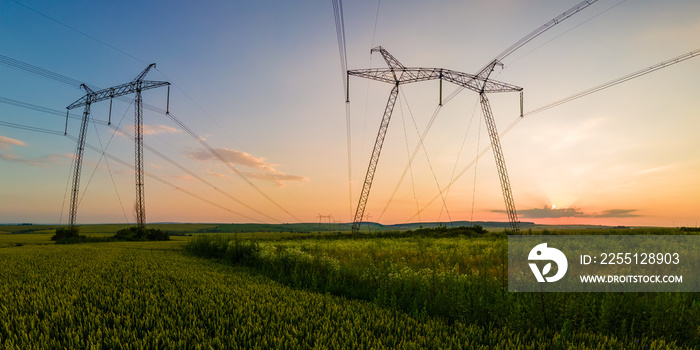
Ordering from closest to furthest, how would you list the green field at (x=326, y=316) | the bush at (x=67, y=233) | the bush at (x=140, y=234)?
the green field at (x=326, y=316) → the bush at (x=67, y=233) → the bush at (x=140, y=234)

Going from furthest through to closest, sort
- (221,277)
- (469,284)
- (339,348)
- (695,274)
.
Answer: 1. (695,274)
2. (221,277)
3. (469,284)
4. (339,348)

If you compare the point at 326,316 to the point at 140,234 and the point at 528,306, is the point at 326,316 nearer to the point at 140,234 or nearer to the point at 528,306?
the point at 528,306

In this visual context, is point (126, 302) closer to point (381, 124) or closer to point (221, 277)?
point (221, 277)

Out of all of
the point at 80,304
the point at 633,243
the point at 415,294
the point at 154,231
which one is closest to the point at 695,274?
the point at 633,243

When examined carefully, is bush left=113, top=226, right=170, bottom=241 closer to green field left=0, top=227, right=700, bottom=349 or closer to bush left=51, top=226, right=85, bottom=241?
bush left=51, top=226, right=85, bottom=241

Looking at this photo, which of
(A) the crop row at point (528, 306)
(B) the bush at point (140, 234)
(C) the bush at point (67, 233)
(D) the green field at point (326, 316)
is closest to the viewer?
(D) the green field at point (326, 316)

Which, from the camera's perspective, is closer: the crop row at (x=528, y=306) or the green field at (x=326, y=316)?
the green field at (x=326, y=316)

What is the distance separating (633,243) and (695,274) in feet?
28.2

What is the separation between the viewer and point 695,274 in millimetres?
11773

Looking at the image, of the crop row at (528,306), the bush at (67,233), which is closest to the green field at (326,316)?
the crop row at (528,306)

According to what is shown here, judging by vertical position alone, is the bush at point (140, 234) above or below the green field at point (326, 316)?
below

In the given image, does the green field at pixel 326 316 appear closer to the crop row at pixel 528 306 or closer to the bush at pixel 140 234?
the crop row at pixel 528 306

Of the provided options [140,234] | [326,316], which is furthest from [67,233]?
[326,316]

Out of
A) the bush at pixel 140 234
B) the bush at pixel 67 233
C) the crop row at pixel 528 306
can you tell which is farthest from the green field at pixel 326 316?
the bush at pixel 67 233
